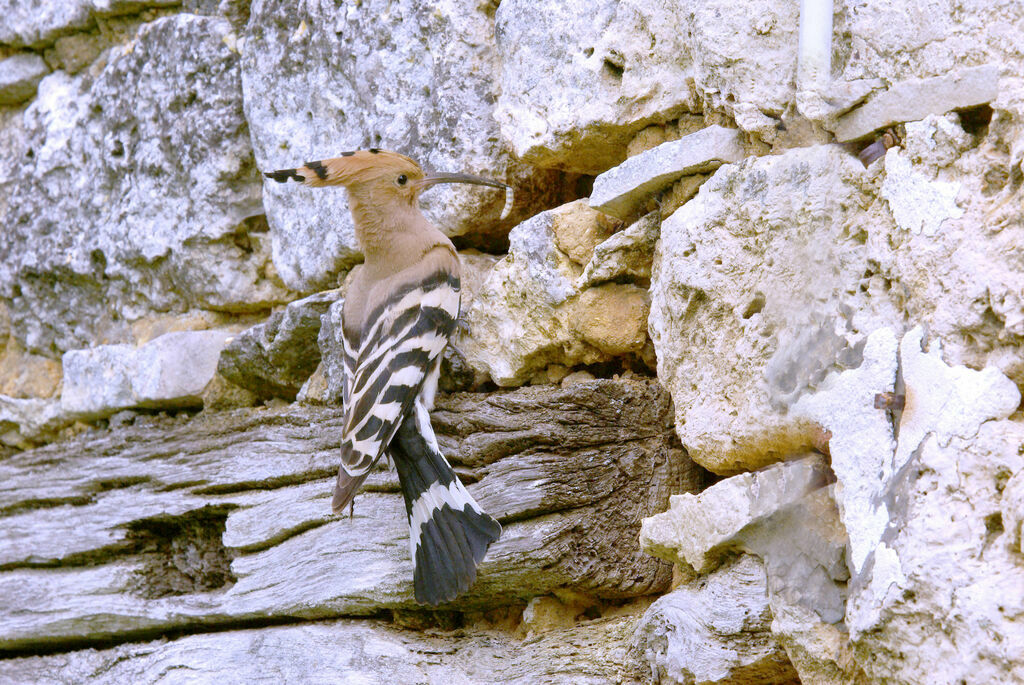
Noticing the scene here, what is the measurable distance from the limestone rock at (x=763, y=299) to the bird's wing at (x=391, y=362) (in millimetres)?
728

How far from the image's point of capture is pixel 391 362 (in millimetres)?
2803

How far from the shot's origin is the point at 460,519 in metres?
2.42

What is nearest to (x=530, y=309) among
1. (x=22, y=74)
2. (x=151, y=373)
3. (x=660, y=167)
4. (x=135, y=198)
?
(x=660, y=167)

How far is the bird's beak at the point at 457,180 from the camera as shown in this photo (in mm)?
2789

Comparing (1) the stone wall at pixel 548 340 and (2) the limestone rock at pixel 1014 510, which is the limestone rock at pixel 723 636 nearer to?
(1) the stone wall at pixel 548 340

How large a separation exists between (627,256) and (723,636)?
89 cm

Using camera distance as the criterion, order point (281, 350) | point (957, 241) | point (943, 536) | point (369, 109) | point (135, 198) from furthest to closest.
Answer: point (135, 198) < point (281, 350) < point (369, 109) < point (957, 241) < point (943, 536)

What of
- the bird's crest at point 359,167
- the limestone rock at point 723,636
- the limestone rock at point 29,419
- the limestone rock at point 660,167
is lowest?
the limestone rock at point 723,636

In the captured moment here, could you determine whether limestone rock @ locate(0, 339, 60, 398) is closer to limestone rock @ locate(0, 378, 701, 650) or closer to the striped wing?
limestone rock @ locate(0, 378, 701, 650)

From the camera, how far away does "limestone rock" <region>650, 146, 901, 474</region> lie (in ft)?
6.63

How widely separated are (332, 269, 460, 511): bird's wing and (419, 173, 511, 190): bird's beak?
0.77 feet

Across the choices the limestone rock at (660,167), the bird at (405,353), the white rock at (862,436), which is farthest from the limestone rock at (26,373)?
the white rock at (862,436)

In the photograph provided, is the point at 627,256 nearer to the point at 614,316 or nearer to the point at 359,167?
the point at 614,316

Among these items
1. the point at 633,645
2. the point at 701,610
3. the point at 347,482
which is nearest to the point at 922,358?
the point at 701,610
